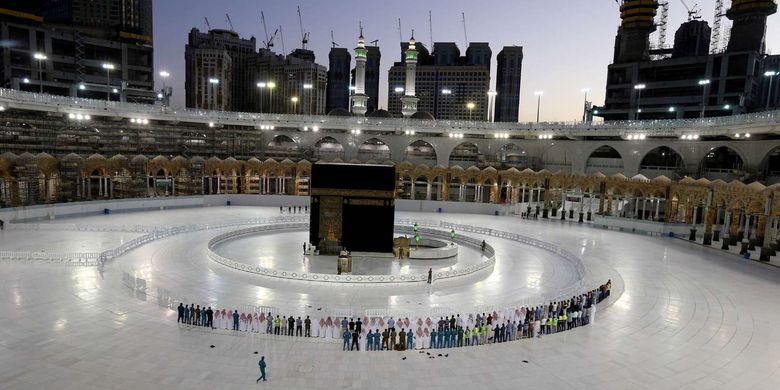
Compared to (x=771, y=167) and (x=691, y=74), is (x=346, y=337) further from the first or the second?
(x=691, y=74)


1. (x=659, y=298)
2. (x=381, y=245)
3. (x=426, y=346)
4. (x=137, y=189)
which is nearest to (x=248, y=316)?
(x=426, y=346)

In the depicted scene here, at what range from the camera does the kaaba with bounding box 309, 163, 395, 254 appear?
22469 mm

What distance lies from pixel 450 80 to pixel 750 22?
8220 cm

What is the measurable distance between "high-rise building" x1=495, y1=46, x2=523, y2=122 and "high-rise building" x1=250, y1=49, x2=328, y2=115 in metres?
53.6

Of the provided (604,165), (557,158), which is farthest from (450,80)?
(604,165)

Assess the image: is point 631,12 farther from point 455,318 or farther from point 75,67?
point 75,67

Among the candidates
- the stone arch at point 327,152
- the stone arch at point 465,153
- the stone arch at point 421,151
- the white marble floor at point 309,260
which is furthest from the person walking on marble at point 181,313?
the stone arch at point 465,153

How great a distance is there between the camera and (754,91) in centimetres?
5503

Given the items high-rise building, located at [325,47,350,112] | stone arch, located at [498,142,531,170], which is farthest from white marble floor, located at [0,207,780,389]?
high-rise building, located at [325,47,350,112]

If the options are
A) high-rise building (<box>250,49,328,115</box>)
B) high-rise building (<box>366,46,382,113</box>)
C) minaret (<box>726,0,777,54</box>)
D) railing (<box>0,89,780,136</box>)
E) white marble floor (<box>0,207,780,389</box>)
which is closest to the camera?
white marble floor (<box>0,207,780,389</box>)

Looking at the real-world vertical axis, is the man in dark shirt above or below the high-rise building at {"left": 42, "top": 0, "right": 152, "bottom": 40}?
below

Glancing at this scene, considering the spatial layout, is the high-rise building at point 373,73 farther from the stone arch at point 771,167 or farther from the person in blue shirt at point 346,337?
the person in blue shirt at point 346,337

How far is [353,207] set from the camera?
74.2 ft

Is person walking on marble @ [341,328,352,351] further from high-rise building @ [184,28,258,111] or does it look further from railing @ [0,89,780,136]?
high-rise building @ [184,28,258,111]
